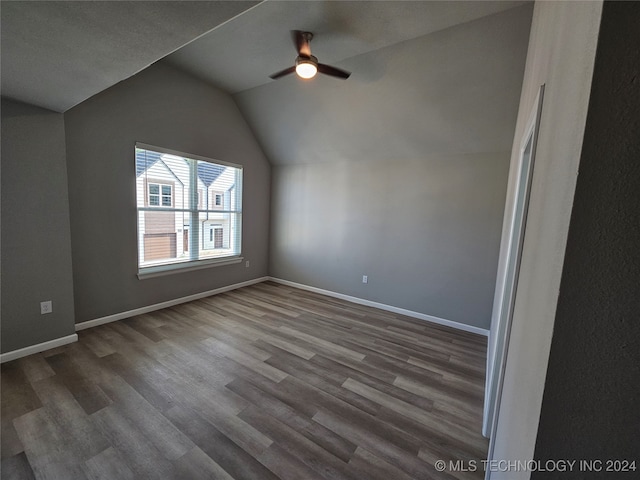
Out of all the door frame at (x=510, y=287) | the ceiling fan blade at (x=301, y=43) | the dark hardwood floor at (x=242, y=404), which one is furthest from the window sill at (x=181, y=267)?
the door frame at (x=510, y=287)

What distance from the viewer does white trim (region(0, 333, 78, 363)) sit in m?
2.26

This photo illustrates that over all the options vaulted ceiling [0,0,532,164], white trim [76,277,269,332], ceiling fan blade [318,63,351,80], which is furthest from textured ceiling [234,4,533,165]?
white trim [76,277,269,332]

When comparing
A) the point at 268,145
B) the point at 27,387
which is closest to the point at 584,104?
the point at 27,387

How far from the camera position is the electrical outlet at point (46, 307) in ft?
7.97

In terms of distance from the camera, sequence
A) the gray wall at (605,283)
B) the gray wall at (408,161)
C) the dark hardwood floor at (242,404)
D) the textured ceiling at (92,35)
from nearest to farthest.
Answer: the gray wall at (605,283) → the textured ceiling at (92,35) → the dark hardwood floor at (242,404) → the gray wall at (408,161)

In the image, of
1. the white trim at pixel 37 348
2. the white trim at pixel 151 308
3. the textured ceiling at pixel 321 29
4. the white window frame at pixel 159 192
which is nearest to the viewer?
the textured ceiling at pixel 321 29

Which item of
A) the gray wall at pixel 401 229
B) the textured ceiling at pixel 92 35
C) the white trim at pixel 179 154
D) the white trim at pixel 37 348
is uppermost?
the textured ceiling at pixel 92 35

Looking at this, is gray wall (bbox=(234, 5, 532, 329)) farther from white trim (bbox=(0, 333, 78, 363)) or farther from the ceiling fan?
white trim (bbox=(0, 333, 78, 363))

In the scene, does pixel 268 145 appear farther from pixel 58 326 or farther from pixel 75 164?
pixel 58 326

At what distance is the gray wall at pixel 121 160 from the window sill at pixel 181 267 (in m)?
0.08

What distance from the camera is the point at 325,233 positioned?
177 inches

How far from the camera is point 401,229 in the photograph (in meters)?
3.76

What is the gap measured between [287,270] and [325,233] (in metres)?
1.13

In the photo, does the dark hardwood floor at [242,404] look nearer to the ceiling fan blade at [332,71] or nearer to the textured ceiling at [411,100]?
the textured ceiling at [411,100]
